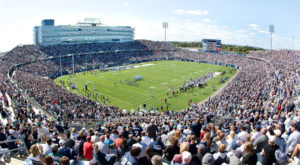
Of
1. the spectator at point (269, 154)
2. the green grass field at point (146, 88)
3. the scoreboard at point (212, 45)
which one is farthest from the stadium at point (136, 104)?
the scoreboard at point (212, 45)

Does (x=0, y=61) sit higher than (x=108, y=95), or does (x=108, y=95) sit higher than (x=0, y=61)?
(x=0, y=61)

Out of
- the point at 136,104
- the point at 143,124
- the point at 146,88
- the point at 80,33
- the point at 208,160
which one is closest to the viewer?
the point at 208,160

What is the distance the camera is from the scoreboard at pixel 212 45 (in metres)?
85.0

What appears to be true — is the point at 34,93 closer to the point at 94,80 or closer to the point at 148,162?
the point at 94,80

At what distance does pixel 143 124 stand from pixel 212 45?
251 feet

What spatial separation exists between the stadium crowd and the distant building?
4715 millimetres

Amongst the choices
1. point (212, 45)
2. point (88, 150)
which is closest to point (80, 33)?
point (212, 45)

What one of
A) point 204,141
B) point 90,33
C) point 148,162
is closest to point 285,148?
point 204,141

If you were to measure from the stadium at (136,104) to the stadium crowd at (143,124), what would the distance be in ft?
0.13

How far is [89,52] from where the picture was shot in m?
71.9

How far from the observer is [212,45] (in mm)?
85375

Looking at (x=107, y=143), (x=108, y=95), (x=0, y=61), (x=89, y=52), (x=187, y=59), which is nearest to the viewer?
(x=107, y=143)

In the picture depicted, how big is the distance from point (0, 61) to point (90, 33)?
38.0 metres

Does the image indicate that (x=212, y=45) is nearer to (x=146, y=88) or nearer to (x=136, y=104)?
(x=146, y=88)
